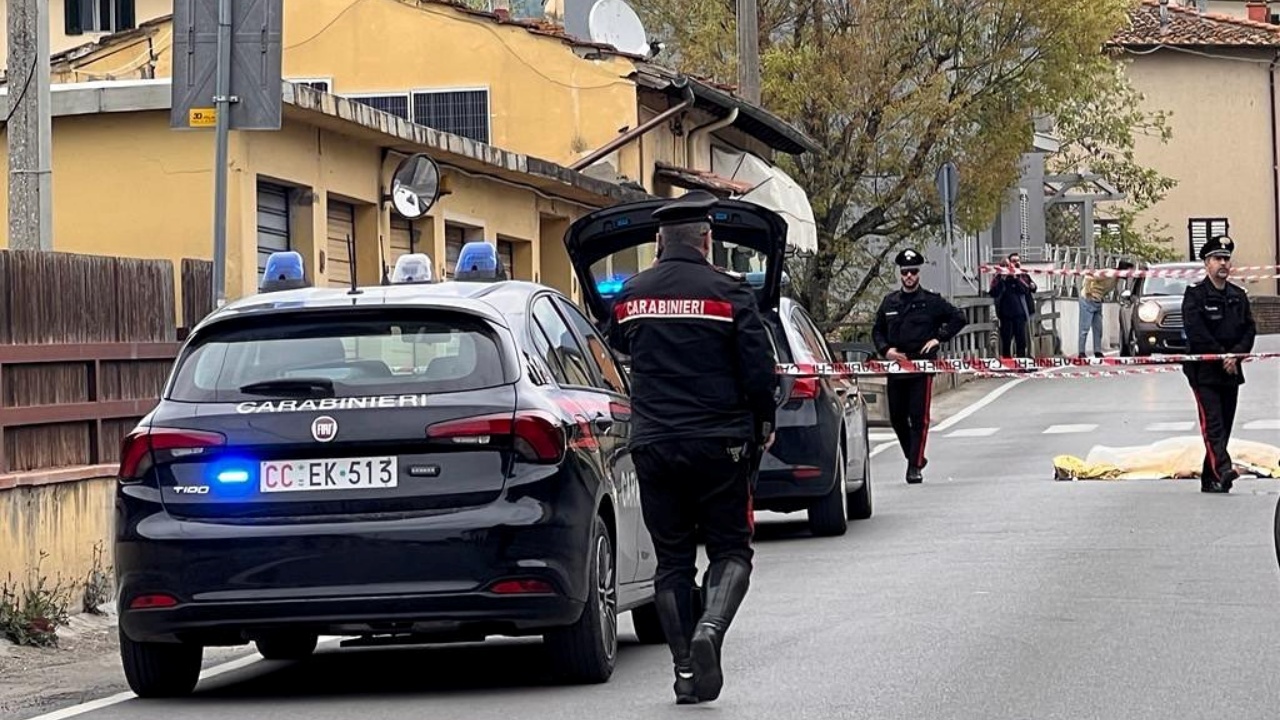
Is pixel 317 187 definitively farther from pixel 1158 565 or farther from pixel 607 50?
pixel 607 50

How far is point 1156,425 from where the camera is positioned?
2698cm

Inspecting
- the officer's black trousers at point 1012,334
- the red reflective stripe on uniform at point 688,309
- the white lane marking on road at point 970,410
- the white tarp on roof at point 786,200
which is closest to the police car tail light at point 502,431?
the red reflective stripe on uniform at point 688,309

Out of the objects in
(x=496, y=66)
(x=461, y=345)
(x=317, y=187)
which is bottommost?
(x=461, y=345)

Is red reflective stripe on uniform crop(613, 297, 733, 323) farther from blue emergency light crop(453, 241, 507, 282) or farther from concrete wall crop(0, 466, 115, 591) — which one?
concrete wall crop(0, 466, 115, 591)

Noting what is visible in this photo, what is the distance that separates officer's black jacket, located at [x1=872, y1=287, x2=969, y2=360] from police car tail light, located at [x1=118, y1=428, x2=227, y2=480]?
1187cm

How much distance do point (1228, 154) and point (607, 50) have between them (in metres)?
51.6

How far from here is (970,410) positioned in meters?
32.2

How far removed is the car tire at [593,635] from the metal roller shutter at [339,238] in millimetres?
11165

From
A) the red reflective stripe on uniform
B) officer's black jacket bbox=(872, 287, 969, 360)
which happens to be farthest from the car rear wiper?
officer's black jacket bbox=(872, 287, 969, 360)

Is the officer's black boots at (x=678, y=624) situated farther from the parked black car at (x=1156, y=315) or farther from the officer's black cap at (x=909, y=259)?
the parked black car at (x=1156, y=315)

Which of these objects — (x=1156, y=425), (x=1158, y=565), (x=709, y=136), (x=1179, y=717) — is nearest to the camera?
(x=1179, y=717)

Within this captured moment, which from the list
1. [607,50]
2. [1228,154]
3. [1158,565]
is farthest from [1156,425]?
[1228,154]

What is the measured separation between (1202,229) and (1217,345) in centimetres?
6279

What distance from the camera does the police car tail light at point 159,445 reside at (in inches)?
352
